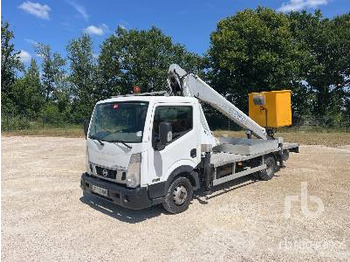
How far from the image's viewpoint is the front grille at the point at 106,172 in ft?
20.4

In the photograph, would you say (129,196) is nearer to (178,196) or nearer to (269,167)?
(178,196)

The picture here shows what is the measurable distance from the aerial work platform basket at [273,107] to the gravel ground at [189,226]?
1.67 metres

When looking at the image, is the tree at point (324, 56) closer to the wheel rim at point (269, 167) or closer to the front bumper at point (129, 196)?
the wheel rim at point (269, 167)

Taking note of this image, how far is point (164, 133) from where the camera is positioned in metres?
5.83

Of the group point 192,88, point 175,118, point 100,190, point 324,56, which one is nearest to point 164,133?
point 175,118

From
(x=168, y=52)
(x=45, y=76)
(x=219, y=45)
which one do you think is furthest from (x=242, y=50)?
(x=45, y=76)

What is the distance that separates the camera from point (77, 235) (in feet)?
18.5

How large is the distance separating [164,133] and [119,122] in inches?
40.5

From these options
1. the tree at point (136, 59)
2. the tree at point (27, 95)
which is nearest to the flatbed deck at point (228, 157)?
the tree at point (136, 59)

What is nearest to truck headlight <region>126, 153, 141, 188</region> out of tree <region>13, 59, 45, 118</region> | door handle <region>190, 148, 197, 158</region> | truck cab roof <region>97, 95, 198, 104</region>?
truck cab roof <region>97, 95, 198, 104</region>

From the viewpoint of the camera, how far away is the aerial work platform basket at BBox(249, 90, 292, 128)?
958 centimetres

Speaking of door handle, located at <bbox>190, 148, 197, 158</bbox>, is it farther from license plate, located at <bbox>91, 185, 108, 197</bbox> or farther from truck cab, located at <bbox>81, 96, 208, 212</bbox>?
license plate, located at <bbox>91, 185, 108, 197</bbox>

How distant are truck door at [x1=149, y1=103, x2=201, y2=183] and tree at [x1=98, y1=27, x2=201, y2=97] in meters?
30.6

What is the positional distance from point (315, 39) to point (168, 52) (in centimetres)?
1627
